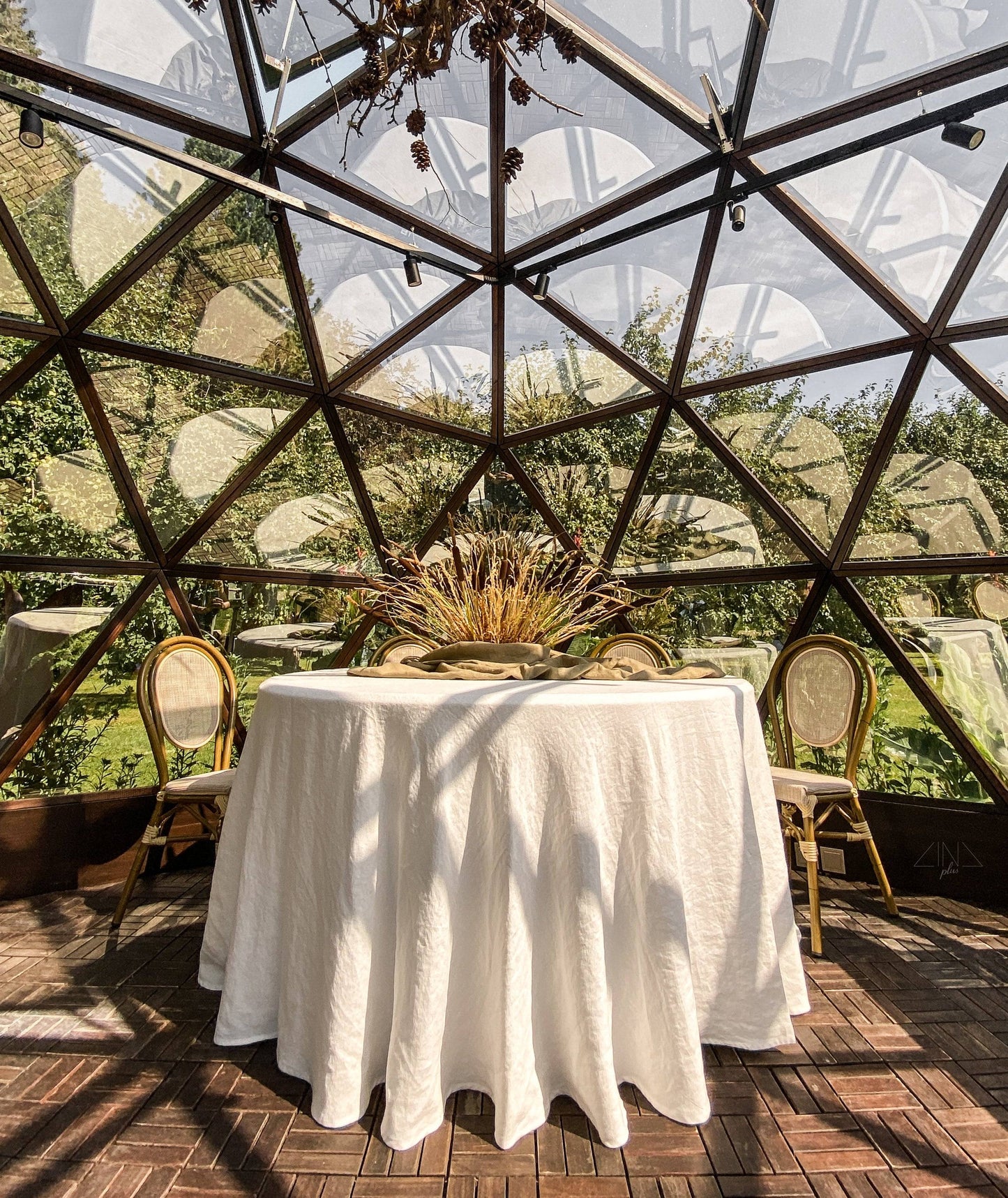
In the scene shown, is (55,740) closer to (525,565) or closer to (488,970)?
(525,565)

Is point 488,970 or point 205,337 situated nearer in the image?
point 488,970

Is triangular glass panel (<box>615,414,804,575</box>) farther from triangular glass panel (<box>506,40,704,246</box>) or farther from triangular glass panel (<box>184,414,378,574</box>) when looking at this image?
triangular glass panel (<box>184,414,378,574</box>)

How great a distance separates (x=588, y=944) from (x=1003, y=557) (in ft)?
10.4

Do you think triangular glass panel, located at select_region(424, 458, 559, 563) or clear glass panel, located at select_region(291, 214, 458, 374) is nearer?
clear glass panel, located at select_region(291, 214, 458, 374)

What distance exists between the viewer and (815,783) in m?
3.01

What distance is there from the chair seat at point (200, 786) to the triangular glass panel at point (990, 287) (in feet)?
14.2

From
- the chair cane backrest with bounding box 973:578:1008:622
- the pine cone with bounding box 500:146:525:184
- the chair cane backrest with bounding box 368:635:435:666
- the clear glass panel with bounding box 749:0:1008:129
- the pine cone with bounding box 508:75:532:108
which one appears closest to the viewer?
the pine cone with bounding box 508:75:532:108

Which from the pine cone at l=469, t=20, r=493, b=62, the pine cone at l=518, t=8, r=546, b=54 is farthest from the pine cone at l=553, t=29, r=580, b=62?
the pine cone at l=469, t=20, r=493, b=62

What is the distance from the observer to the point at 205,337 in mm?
4199

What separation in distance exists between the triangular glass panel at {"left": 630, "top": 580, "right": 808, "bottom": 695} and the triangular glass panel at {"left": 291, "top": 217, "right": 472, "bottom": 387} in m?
2.54

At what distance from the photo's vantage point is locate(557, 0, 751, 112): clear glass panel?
323cm

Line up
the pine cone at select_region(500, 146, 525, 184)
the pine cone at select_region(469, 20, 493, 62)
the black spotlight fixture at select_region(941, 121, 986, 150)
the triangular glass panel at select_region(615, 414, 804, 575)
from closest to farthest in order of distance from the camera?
the pine cone at select_region(469, 20, 493, 62), the pine cone at select_region(500, 146, 525, 184), the black spotlight fixture at select_region(941, 121, 986, 150), the triangular glass panel at select_region(615, 414, 804, 575)

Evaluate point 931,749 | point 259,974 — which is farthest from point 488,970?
point 931,749

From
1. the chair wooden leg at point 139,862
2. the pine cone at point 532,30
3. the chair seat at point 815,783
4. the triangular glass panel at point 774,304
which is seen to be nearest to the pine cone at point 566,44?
the pine cone at point 532,30
